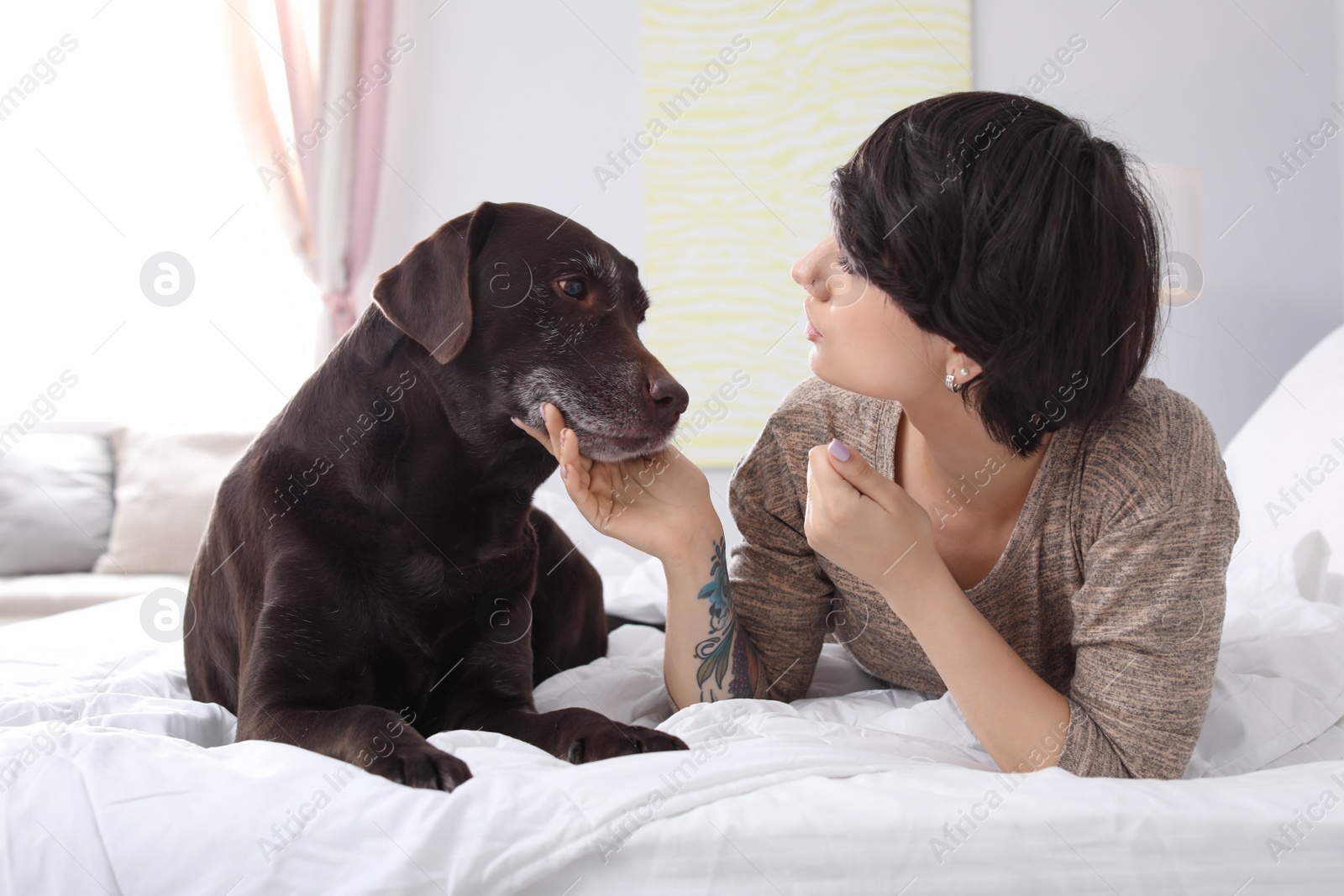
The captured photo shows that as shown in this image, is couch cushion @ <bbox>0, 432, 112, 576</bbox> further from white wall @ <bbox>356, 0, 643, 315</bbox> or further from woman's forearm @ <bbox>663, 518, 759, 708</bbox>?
woman's forearm @ <bbox>663, 518, 759, 708</bbox>

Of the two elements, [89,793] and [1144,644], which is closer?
[89,793]

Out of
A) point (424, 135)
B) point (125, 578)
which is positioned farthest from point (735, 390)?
point (125, 578)

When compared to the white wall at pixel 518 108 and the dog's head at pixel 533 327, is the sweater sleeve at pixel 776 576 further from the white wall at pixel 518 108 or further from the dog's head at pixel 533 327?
the white wall at pixel 518 108

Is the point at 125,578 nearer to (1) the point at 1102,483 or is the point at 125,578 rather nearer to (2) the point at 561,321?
(2) the point at 561,321

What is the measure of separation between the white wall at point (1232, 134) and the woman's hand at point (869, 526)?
278cm

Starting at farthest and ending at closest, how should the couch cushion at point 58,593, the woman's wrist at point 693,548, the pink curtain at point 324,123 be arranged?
the pink curtain at point 324,123 → the couch cushion at point 58,593 → the woman's wrist at point 693,548

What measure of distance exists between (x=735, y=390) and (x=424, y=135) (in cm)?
165

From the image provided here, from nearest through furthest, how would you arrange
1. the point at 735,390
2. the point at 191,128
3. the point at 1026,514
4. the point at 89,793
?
the point at 89,793 < the point at 1026,514 < the point at 735,390 < the point at 191,128

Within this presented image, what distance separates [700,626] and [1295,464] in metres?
1.47

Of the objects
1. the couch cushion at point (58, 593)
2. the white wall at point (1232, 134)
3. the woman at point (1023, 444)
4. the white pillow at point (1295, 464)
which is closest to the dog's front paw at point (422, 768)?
the woman at point (1023, 444)

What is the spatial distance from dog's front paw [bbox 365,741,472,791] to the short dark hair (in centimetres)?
72

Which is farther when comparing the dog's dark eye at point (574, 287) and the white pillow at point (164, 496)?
the white pillow at point (164, 496)

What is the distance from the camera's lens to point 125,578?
3090 mm

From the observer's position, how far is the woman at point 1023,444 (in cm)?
103
